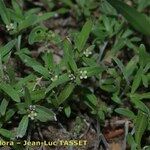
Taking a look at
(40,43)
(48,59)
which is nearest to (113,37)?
(40,43)

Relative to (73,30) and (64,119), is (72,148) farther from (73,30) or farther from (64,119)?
(73,30)

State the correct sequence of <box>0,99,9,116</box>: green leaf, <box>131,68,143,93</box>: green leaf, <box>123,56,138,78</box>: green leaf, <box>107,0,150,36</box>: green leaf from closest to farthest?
<box>107,0,150,36</box>: green leaf, <box>0,99,9,116</box>: green leaf, <box>131,68,143,93</box>: green leaf, <box>123,56,138,78</box>: green leaf

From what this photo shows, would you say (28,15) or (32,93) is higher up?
(28,15)

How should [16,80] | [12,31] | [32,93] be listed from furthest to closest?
[12,31]
[16,80]
[32,93]

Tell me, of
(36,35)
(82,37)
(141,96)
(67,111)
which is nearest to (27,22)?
(36,35)

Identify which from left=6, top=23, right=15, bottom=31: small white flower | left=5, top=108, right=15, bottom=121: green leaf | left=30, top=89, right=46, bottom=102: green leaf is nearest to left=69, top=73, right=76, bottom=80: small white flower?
left=30, top=89, right=46, bottom=102: green leaf

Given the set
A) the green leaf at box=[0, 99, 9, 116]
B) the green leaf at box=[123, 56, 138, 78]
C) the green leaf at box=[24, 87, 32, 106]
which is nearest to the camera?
the green leaf at box=[24, 87, 32, 106]

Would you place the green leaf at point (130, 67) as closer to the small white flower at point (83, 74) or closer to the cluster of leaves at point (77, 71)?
the cluster of leaves at point (77, 71)

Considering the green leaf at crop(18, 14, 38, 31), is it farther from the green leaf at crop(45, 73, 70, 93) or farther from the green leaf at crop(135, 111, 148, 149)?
the green leaf at crop(135, 111, 148, 149)
